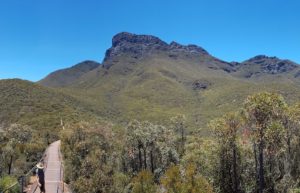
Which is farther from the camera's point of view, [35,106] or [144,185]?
[35,106]

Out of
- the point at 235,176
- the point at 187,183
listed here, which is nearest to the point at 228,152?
the point at 235,176

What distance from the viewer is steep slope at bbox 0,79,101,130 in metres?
144

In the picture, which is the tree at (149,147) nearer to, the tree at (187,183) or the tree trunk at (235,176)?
the tree trunk at (235,176)

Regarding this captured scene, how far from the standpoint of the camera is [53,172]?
70.8 meters

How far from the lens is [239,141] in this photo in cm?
5738

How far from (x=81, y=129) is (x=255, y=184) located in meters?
34.1

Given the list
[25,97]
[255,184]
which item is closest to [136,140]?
[255,184]

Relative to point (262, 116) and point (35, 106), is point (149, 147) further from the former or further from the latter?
point (35, 106)

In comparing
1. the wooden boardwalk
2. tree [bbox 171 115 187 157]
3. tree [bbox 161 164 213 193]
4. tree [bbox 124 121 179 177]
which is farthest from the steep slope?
tree [bbox 161 164 213 193]

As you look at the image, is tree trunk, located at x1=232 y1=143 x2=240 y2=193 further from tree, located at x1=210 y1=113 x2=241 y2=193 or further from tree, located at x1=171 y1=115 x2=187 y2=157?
tree, located at x1=171 y1=115 x2=187 y2=157

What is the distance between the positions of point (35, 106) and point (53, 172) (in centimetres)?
9532

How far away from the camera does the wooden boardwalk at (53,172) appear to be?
55000 millimetres

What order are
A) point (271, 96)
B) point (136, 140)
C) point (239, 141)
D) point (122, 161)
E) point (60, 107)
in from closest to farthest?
point (271, 96)
point (239, 141)
point (136, 140)
point (122, 161)
point (60, 107)

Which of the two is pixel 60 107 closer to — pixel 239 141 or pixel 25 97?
pixel 25 97
